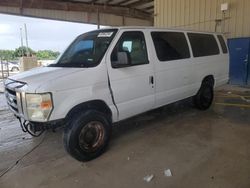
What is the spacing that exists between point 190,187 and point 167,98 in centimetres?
216

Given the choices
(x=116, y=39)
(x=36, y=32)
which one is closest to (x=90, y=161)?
(x=116, y=39)

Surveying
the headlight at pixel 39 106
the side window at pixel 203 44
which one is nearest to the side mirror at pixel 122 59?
the headlight at pixel 39 106

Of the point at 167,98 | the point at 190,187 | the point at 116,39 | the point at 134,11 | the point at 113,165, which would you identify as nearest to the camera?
the point at 190,187

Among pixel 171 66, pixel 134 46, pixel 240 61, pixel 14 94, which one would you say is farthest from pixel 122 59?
pixel 240 61

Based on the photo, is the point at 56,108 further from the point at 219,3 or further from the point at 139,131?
the point at 219,3

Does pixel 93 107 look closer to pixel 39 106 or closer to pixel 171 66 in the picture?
pixel 39 106

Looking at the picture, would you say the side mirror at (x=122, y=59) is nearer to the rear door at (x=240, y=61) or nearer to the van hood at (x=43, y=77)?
the van hood at (x=43, y=77)

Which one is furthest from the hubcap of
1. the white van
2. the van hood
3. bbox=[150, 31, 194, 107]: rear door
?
bbox=[150, 31, 194, 107]: rear door

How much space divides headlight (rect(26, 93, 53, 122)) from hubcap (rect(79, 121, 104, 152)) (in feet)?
2.06

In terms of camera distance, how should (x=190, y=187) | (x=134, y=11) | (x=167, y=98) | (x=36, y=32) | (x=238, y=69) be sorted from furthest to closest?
(x=36, y=32) < (x=134, y=11) < (x=238, y=69) < (x=167, y=98) < (x=190, y=187)

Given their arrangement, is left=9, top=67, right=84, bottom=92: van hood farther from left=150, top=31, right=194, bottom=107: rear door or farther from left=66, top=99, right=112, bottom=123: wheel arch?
left=150, top=31, right=194, bottom=107: rear door

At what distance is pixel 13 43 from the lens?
89.9ft

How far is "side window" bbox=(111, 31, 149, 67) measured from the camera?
385 cm

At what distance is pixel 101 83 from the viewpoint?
137 inches
